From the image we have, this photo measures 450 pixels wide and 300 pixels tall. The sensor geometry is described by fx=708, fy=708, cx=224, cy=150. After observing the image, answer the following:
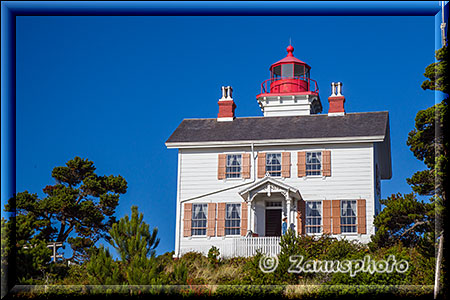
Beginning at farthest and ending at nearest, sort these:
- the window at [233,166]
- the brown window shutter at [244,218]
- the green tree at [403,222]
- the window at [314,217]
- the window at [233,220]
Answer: the window at [233,166], the window at [233,220], the brown window shutter at [244,218], the window at [314,217], the green tree at [403,222]

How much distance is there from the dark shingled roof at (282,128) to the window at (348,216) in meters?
2.16

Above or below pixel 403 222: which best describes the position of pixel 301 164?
above

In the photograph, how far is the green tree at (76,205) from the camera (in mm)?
19766

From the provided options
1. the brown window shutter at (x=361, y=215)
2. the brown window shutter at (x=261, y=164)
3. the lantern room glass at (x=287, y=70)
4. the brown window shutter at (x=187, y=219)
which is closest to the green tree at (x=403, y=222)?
the brown window shutter at (x=361, y=215)

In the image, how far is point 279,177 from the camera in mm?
22703

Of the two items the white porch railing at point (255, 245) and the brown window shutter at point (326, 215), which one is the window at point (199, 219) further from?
the brown window shutter at point (326, 215)

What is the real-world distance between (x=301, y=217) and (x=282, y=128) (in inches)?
125

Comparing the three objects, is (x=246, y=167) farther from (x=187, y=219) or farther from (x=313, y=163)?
(x=187, y=219)

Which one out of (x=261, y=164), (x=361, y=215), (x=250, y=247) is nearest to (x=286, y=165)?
(x=261, y=164)

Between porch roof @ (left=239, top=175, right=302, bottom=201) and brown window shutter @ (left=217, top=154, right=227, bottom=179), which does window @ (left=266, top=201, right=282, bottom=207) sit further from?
brown window shutter @ (left=217, top=154, right=227, bottom=179)

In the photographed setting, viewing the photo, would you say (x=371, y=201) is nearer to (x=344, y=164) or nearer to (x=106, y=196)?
(x=344, y=164)

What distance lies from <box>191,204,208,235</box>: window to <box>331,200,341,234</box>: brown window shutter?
4048mm

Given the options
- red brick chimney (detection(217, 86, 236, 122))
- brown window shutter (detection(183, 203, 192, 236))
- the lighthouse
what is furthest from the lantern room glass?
brown window shutter (detection(183, 203, 192, 236))

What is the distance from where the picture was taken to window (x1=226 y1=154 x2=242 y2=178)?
23.1 m
